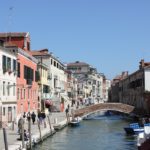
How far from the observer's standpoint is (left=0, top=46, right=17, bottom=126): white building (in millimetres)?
38969

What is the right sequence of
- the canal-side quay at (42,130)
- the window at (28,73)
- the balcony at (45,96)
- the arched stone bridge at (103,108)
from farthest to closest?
the arched stone bridge at (103,108) < the balcony at (45,96) < the window at (28,73) < the canal-side quay at (42,130)

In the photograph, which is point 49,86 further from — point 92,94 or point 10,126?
point 92,94

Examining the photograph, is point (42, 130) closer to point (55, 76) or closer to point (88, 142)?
point (88, 142)

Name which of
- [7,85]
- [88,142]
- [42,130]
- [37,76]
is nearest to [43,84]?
[37,76]

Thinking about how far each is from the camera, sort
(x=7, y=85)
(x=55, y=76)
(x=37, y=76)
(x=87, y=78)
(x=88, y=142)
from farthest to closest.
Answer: (x=87, y=78), (x=55, y=76), (x=37, y=76), (x=7, y=85), (x=88, y=142)

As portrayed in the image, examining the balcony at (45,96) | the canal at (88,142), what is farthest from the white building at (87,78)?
the canal at (88,142)

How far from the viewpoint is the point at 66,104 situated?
275 ft

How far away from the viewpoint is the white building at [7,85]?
39.0 meters

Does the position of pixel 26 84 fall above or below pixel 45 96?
above

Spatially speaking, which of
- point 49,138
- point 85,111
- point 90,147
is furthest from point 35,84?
point 90,147

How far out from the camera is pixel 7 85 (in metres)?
40.9

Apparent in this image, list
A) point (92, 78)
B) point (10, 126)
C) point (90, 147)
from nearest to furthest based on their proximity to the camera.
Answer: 1. point (90, 147)
2. point (10, 126)
3. point (92, 78)

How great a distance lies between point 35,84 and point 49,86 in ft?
44.6

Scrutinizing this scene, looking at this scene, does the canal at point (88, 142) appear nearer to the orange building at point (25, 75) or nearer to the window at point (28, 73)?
the orange building at point (25, 75)
